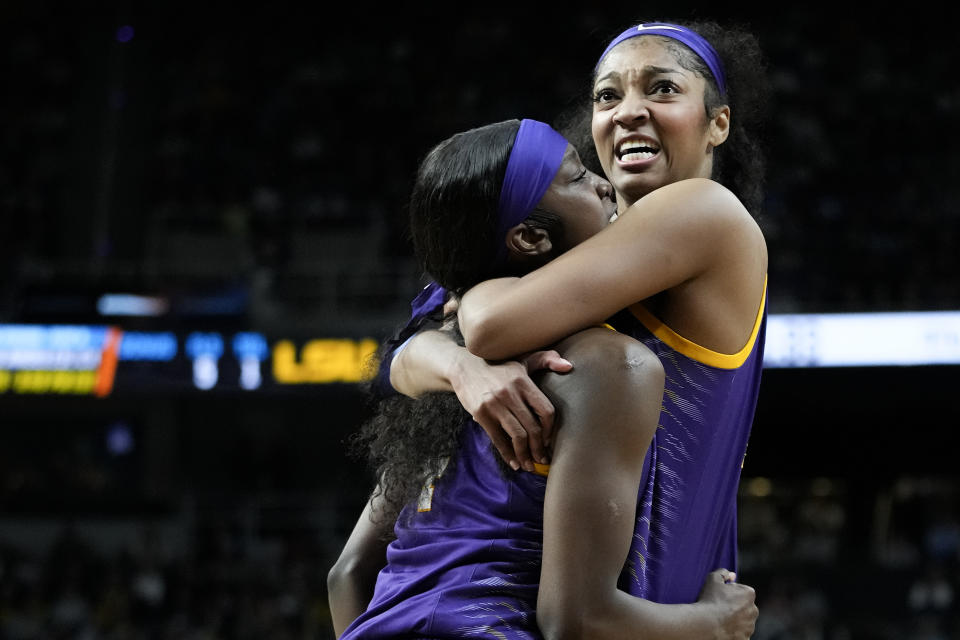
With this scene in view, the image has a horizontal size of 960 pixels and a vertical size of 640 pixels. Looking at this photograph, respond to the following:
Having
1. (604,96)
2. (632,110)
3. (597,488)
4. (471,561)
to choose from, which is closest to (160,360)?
(604,96)

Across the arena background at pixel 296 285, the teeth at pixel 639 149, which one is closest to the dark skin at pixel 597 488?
the teeth at pixel 639 149

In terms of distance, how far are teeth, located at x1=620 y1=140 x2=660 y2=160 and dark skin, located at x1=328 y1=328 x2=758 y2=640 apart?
576mm

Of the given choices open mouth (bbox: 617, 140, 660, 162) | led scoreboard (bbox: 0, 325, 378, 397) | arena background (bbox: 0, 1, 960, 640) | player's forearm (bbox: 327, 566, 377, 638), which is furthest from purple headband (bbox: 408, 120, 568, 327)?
led scoreboard (bbox: 0, 325, 378, 397)

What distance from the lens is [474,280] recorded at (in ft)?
7.15

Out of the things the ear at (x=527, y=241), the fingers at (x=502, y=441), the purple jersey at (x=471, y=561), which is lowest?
the purple jersey at (x=471, y=561)

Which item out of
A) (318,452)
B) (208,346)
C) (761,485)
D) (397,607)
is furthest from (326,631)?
(397,607)

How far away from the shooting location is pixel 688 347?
2094mm

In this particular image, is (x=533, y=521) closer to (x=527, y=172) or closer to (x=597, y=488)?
(x=597, y=488)

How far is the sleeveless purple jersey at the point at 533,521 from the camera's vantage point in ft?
6.36

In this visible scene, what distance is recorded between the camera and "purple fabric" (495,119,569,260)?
205cm

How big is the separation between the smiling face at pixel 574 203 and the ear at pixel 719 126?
16.2 inches

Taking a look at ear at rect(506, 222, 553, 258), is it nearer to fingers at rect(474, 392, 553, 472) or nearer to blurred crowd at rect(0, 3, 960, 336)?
fingers at rect(474, 392, 553, 472)

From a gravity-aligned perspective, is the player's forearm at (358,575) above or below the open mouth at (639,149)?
below

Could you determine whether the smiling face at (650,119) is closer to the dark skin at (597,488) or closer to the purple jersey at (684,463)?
the purple jersey at (684,463)
